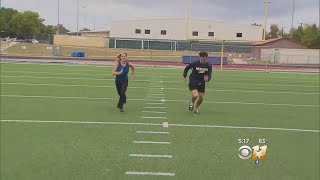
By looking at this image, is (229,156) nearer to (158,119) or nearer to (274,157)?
(274,157)

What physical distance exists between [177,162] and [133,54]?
46.6 meters

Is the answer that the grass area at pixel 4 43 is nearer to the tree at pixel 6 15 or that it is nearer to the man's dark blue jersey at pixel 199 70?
the tree at pixel 6 15

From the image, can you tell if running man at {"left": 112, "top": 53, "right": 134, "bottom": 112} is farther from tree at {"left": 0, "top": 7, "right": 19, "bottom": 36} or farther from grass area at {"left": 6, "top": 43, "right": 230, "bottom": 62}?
grass area at {"left": 6, "top": 43, "right": 230, "bottom": 62}

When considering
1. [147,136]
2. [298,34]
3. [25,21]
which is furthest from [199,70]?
[298,34]


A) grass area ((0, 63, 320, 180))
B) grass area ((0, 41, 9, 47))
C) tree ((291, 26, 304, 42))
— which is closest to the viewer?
grass area ((0, 63, 320, 180))

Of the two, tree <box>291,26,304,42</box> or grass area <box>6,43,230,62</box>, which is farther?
tree <box>291,26,304,42</box>

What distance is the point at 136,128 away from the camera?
7930 mm

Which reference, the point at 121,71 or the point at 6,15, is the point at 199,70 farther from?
the point at 6,15

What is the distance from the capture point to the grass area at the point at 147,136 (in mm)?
5168

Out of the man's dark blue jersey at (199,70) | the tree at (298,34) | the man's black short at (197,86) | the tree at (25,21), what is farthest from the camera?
the tree at (298,34)

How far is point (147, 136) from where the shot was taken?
7.14 m

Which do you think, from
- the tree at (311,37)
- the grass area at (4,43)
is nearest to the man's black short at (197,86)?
the grass area at (4,43)

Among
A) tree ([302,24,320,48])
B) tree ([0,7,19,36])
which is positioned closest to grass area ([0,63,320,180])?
tree ([0,7,19,36])

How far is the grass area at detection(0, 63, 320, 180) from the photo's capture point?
5168mm
